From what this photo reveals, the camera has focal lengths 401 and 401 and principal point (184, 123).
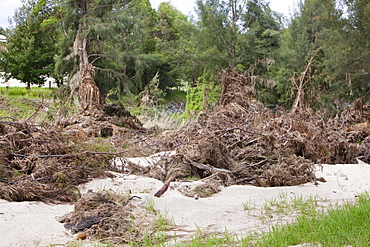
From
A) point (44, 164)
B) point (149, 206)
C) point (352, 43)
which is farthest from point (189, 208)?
point (352, 43)

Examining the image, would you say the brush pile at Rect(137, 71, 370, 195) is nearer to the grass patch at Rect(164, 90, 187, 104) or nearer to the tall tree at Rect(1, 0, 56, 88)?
the tall tree at Rect(1, 0, 56, 88)

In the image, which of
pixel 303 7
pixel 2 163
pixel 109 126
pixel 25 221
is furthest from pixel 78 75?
pixel 303 7

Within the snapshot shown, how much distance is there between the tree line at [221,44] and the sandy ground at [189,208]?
43.7ft

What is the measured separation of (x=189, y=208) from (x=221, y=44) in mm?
24604

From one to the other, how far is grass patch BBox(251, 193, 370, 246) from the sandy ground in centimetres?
40

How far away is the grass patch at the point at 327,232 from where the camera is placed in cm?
336

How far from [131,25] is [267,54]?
40.7ft

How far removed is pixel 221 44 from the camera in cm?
2845

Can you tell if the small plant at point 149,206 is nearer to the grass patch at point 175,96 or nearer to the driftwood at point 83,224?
the driftwood at point 83,224

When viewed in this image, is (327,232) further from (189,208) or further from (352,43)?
(352,43)

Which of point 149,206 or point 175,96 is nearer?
point 149,206

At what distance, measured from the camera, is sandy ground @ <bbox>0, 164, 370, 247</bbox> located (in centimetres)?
384

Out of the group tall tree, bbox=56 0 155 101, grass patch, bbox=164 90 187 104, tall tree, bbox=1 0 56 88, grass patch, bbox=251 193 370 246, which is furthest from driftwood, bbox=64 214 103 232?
grass patch, bbox=164 90 187 104

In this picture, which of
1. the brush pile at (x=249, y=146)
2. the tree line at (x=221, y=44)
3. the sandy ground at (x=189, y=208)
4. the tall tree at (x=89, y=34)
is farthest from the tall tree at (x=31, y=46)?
the sandy ground at (x=189, y=208)
